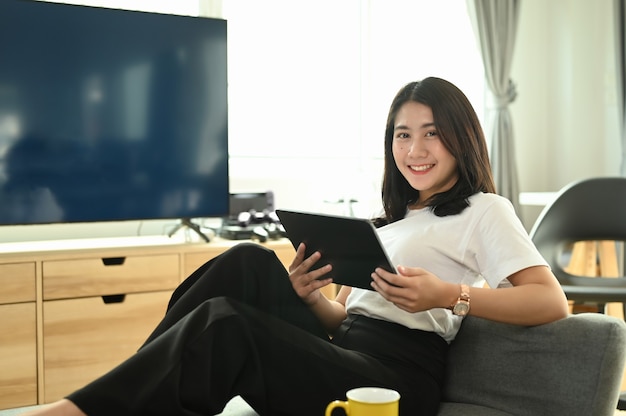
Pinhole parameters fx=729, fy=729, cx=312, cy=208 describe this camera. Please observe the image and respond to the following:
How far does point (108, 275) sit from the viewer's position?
2.83m

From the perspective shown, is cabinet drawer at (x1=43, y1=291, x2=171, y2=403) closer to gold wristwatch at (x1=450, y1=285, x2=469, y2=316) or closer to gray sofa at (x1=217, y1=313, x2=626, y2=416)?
gray sofa at (x1=217, y1=313, x2=626, y2=416)

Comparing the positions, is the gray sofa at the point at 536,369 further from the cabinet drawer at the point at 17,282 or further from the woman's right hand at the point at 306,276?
the cabinet drawer at the point at 17,282

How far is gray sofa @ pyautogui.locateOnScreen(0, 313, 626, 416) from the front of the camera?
1.42 meters

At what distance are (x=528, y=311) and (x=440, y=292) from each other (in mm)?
185

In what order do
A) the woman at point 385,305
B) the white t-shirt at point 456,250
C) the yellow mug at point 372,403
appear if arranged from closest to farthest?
1. the yellow mug at point 372,403
2. the woman at point 385,305
3. the white t-shirt at point 456,250

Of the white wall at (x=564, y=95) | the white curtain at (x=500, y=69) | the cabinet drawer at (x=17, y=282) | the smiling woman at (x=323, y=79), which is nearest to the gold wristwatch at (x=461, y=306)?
the cabinet drawer at (x=17, y=282)

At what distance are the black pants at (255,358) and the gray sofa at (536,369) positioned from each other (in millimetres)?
64

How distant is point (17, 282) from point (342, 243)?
64.6 inches

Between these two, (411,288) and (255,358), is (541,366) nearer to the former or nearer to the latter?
(411,288)

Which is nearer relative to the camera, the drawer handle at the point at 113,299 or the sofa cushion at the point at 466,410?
the sofa cushion at the point at 466,410

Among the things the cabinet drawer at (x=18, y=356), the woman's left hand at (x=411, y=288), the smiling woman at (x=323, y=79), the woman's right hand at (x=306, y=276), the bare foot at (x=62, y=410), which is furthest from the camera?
the smiling woman at (x=323, y=79)

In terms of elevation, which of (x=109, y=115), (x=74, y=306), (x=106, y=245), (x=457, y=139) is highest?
(x=109, y=115)

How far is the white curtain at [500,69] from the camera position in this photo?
4.14m

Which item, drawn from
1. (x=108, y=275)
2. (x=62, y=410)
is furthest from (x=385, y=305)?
(x=108, y=275)
